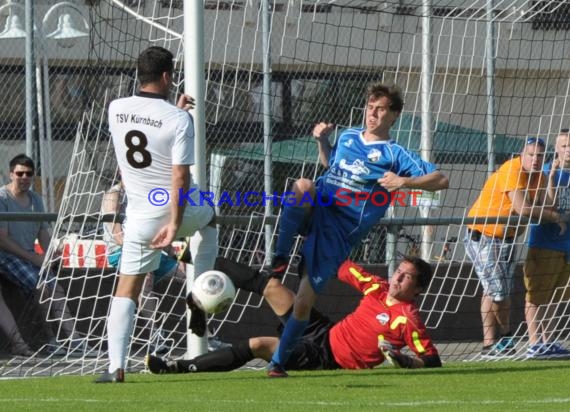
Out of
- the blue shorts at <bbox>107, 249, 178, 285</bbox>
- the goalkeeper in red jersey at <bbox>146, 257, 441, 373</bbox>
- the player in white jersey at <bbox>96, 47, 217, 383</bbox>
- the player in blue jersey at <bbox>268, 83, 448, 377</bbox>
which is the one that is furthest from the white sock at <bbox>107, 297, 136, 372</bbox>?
the blue shorts at <bbox>107, 249, 178, 285</bbox>

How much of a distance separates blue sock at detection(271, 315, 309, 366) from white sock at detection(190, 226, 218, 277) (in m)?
0.90

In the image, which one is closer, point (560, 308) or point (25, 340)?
point (25, 340)

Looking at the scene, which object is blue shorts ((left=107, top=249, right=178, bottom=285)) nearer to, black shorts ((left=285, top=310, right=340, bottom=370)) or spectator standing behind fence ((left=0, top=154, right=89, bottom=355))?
spectator standing behind fence ((left=0, top=154, right=89, bottom=355))

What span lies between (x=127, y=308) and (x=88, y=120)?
2.58 metres

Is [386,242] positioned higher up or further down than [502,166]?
further down

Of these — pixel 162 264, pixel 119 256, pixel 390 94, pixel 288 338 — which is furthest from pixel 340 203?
pixel 119 256

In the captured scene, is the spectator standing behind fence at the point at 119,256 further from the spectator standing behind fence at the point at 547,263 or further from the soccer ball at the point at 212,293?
the spectator standing behind fence at the point at 547,263

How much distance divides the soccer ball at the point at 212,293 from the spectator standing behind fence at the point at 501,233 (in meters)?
3.74

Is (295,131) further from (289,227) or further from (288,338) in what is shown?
(288,338)

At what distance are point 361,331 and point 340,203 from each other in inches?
42.9

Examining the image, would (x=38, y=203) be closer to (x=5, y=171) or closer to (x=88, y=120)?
(x=88, y=120)

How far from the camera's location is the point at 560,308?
13.1m

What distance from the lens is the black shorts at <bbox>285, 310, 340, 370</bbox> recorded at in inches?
376

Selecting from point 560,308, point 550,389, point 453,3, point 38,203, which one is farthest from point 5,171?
point 550,389
